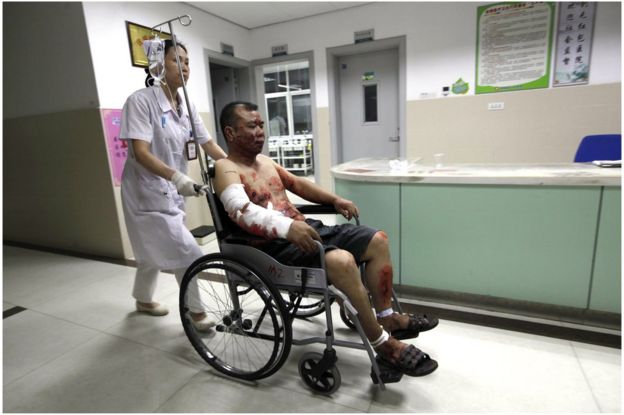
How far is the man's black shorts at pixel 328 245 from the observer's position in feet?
4.53

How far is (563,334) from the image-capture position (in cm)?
175

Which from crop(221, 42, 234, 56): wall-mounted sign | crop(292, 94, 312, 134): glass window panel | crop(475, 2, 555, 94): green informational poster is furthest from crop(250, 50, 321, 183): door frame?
crop(292, 94, 312, 134): glass window panel

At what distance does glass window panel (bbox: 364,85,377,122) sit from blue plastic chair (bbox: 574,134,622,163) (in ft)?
7.35

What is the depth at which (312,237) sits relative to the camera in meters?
1.27

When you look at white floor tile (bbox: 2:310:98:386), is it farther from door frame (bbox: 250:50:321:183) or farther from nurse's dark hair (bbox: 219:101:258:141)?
door frame (bbox: 250:50:321:183)

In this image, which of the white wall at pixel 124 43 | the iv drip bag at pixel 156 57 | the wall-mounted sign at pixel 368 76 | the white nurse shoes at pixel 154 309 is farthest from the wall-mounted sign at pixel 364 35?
the white nurse shoes at pixel 154 309

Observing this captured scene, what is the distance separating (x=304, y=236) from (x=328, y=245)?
0.71ft

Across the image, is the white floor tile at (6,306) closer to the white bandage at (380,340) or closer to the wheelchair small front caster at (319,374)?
the wheelchair small front caster at (319,374)

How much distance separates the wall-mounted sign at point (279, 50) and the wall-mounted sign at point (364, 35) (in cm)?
85

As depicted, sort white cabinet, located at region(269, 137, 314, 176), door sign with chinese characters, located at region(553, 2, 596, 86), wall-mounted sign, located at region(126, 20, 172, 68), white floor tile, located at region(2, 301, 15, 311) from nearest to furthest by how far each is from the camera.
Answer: white floor tile, located at region(2, 301, 15, 311) → wall-mounted sign, located at region(126, 20, 172, 68) → door sign with chinese characters, located at region(553, 2, 596, 86) → white cabinet, located at region(269, 137, 314, 176)

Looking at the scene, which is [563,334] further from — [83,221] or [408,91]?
[83,221]

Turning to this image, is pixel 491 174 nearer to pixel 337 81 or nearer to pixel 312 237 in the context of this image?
pixel 312 237

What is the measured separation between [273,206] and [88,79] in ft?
7.11

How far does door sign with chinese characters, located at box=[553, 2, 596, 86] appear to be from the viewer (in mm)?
3217
